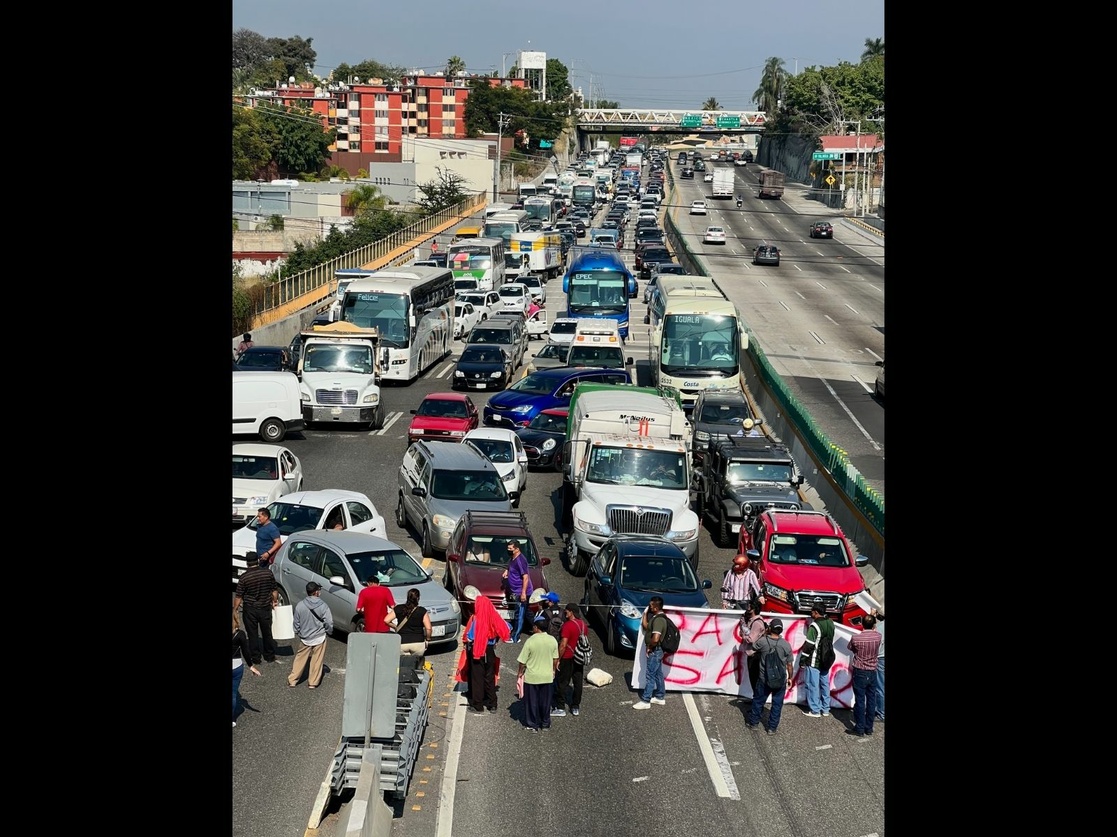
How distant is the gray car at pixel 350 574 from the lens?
1919 cm

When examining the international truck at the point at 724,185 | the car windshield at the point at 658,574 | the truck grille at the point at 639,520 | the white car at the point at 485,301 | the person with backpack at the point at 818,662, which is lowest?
the person with backpack at the point at 818,662

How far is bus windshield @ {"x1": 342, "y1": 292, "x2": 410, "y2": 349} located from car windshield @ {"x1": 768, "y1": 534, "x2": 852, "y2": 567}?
22390 mm

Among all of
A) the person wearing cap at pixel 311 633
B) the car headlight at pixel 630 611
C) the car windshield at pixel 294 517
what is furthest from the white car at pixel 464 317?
the person wearing cap at pixel 311 633

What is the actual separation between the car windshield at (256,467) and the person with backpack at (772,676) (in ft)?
37.8

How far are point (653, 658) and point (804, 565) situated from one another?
181 inches

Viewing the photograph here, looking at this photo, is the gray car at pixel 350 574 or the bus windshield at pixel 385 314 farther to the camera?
the bus windshield at pixel 385 314

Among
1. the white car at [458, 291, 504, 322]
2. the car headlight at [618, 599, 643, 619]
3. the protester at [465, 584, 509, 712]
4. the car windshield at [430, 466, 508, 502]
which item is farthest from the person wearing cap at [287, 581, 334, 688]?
the white car at [458, 291, 504, 322]

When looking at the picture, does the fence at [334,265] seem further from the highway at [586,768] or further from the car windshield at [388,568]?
the highway at [586,768]

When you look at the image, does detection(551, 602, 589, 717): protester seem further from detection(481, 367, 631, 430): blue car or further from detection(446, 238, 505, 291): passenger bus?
detection(446, 238, 505, 291): passenger bus

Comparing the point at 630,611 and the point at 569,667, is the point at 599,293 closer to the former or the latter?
the point at 630,611

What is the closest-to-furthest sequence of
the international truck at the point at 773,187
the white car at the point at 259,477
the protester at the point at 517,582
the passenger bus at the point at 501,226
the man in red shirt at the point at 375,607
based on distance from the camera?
1. the man in red shirt at the point at 375,607
2. the protester at the point at 517,582
3. the white car at the point at 259,477
4. the passenger bus at the point at 501,226
5. the international truck at the point at 773,187
